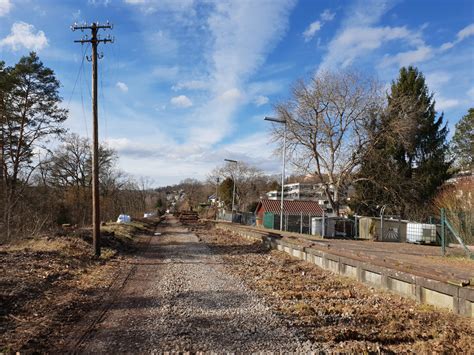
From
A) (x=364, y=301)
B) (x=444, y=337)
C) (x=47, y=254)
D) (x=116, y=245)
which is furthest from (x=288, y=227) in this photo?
(x=444, y=337)

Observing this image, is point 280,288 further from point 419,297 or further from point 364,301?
point 419,297

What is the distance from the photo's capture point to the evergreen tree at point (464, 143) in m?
37.9

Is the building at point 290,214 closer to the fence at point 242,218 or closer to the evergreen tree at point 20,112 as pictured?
the fence at point 242,218

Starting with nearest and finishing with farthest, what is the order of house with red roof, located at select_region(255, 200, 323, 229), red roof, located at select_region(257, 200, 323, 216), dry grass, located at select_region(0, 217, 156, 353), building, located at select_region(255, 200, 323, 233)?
dry grass, located at select_region(0, 217, 156, 353), building, located at select_region(255, 200, 323, 233), house with red roof, located at select_region(255, 200, 323, 229), red roof, located at select_region(257, 200, 323, 216)

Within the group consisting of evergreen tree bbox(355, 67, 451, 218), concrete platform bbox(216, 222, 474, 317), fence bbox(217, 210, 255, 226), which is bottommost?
fence bbox(217, 210, 255, 226)

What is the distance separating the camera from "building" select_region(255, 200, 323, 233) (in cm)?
3472

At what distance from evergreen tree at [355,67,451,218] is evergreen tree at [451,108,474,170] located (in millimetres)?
1785

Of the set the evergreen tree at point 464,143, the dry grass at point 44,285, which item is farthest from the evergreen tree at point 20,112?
the evergreen tree at point 464,143

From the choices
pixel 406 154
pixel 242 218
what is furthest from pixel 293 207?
pixel 406 154

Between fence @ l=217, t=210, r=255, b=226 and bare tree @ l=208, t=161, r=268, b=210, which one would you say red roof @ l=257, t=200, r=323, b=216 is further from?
bare tree @ l=208, t=161, r=268, b=210

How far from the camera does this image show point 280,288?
9.73 meters

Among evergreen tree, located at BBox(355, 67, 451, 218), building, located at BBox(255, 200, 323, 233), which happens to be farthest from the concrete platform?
evergreen tree, located at BBox(355, 67, 451, 218)

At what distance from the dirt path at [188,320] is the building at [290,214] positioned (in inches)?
905

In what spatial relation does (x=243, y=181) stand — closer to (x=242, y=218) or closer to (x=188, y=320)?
(x=242, y=218)
